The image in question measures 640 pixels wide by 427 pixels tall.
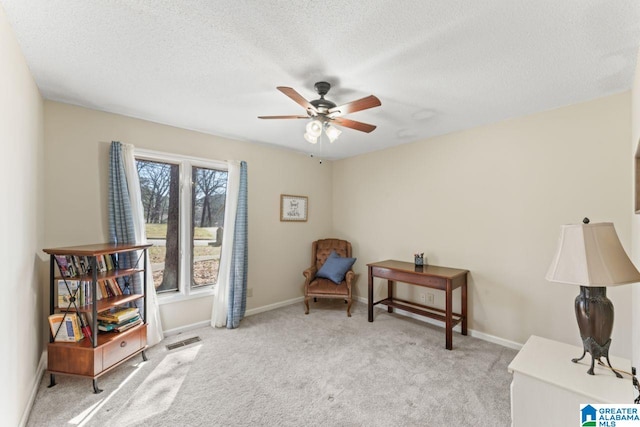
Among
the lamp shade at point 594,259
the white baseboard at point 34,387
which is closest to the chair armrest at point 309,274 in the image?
the white baseboard at point 34,387

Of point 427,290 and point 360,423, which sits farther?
point 427,290

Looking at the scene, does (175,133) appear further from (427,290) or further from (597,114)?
(597,114)

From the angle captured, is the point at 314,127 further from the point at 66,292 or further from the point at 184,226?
the point at 66,292

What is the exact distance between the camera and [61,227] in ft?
8.50

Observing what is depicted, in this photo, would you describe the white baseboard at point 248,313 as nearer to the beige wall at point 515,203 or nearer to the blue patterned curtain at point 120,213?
the blue patterned curtain at point 120,213

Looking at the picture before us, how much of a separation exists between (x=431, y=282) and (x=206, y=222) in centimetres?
284

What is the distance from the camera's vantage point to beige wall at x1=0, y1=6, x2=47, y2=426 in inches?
59.7

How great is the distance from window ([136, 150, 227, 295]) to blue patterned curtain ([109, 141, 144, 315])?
0.94 feet

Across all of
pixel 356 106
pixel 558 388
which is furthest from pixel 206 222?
pixel 558 388

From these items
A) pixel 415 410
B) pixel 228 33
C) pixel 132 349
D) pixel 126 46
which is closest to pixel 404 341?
pixel 415 410

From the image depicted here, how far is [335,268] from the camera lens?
410 cm

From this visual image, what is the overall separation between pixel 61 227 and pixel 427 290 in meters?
4.06

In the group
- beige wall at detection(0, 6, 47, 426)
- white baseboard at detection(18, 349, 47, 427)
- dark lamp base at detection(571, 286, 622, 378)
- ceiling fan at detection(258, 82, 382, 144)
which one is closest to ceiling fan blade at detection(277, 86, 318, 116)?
ceiling fan at detection(258, 82, 382, 144)

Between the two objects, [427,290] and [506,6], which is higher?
[506,6]
